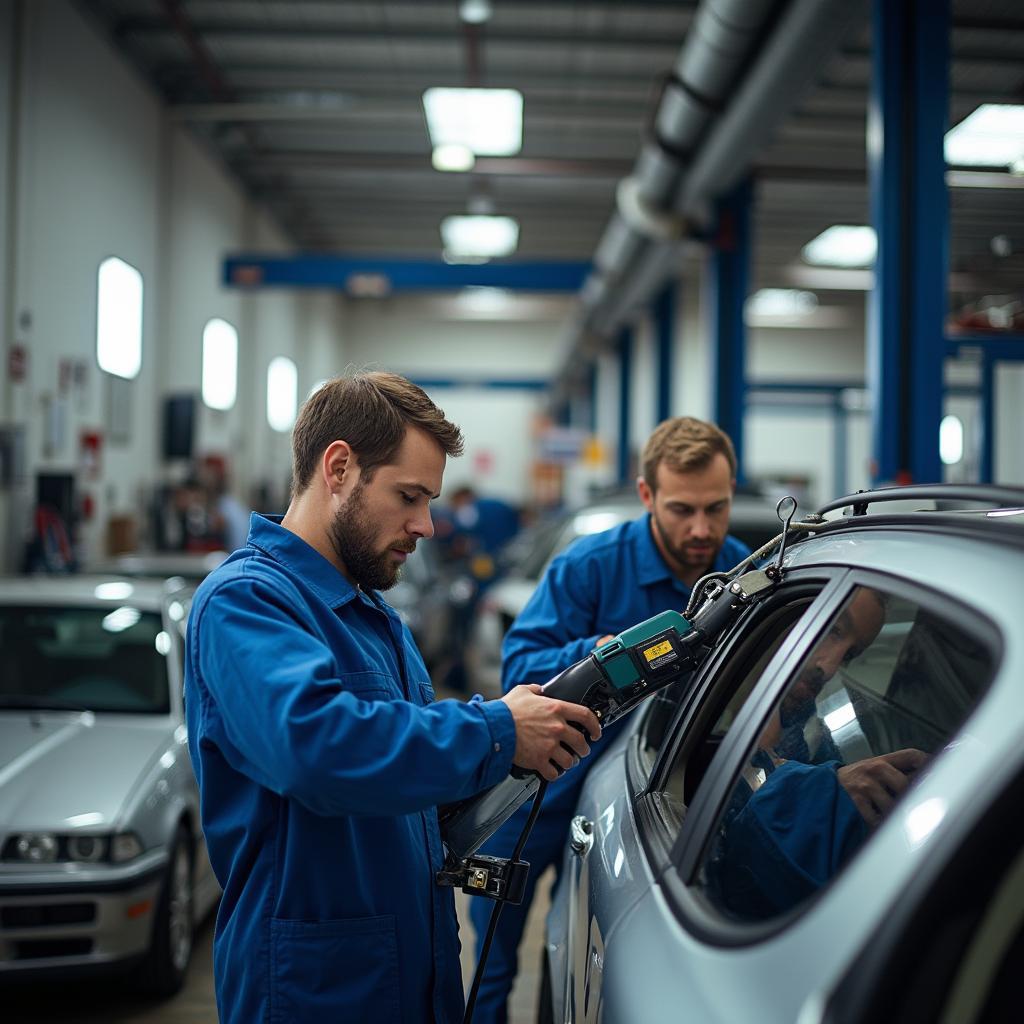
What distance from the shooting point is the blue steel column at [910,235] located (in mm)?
5324

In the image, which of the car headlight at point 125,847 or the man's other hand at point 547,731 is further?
the car headlight at point 125,847

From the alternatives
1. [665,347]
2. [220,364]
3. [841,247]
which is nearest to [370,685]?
[665,347]

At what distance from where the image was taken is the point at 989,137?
6.56 m

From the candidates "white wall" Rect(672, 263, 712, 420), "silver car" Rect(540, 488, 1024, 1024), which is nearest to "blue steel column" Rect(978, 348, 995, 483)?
"silver car" Rect(540, 488, 1024, 1024)

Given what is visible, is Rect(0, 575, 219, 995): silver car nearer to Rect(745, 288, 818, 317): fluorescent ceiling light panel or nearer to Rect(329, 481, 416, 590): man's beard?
Rect(329, 481, 416, 590): man's beard

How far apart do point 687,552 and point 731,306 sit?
7739mm

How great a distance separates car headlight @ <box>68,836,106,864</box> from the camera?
360 centimetres

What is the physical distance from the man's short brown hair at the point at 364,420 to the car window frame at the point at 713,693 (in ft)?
1.96

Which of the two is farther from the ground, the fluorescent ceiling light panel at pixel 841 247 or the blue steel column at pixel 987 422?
the fluorescent ceiling light panel at pixel 841 247

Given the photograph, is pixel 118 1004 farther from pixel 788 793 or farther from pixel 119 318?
pixel 119 318

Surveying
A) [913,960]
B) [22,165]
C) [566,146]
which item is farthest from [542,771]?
[566,146]

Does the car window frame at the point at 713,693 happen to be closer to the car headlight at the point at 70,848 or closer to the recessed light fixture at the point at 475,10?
the car headlight at the point at 70,848

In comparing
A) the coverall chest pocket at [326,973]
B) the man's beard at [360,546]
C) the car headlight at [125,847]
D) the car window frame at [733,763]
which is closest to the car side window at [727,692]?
the car window frame at [733,763]

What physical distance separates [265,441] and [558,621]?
16142 mm
